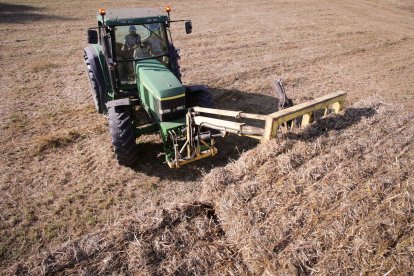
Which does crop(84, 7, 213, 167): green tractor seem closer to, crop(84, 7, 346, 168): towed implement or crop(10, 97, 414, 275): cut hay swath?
crop(84, 7, 346, 168): towed implement

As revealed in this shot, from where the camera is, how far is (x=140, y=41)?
18.6 ft

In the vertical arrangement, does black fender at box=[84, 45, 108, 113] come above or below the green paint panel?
above

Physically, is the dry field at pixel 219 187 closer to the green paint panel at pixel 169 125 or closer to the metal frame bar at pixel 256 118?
the metal frame bar at pixel 256 118

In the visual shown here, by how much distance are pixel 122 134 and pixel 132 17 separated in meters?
2.01

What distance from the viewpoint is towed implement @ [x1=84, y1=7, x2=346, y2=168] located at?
458cm

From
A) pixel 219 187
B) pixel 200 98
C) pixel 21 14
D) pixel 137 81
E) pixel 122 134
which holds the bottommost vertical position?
pixel 219 187

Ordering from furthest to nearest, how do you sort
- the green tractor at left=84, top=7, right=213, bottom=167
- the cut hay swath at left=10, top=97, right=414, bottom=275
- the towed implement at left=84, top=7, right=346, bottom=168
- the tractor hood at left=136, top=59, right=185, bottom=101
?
the green tractor at left=84, top=7, right=213, bottom=167 → the tractor hood at left=136, top=59, right=185, bottom=101 → the towed implement at left=84, top=7, right=346, bottom=168 → the cut hay swath at left=10, top=97, right=414, bottom=275

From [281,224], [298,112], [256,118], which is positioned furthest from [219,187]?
[298,112]

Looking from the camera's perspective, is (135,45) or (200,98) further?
(200,98)

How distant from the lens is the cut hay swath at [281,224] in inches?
118

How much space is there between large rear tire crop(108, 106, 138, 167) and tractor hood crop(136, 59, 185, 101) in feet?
1.93

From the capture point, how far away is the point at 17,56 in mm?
10234

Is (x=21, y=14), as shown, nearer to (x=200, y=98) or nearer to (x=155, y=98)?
(x=200, y=98)

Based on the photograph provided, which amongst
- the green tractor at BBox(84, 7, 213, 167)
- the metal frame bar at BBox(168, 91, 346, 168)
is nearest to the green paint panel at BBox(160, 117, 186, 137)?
the green tractor at BBox(84, 7, 213, 167)
